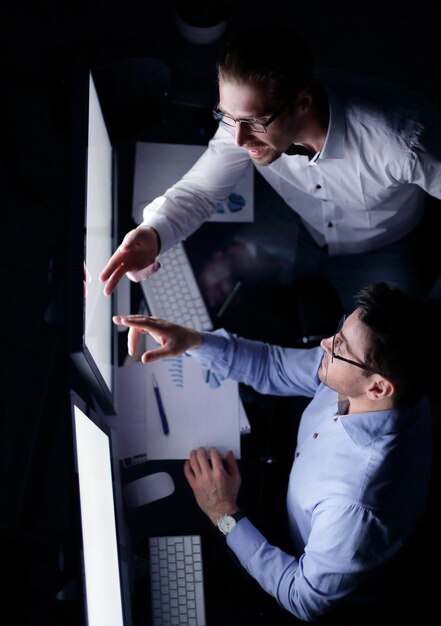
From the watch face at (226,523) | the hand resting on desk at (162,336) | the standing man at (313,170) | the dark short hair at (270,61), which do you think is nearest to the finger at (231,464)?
the watch face at (226,523)

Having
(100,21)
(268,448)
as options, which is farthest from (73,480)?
(100,21)

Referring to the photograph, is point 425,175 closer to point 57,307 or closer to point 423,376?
point 423,376

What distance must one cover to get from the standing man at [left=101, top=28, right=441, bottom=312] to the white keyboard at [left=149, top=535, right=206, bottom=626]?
0.63 meters

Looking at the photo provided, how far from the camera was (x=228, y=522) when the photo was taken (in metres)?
1.31

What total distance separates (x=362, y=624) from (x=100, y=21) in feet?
7.20

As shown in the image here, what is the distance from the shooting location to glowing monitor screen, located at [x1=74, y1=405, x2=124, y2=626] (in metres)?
0.97

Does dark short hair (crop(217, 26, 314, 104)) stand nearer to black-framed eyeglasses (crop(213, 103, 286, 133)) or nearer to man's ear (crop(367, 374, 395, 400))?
black-framed eyeglasses (crop(213, 103, 286, 133))

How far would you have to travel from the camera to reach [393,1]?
7.59 feet

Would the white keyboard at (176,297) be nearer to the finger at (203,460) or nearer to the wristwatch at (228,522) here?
the finger at (203,460)

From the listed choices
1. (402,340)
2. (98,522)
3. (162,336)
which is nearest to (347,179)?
(402,340)

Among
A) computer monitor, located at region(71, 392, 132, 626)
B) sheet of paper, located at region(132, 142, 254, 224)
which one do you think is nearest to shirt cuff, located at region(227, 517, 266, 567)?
computer monitor, located at region(71, 392, 132, 626)

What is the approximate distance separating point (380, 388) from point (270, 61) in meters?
0.71

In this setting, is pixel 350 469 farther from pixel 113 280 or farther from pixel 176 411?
pixel 113 280

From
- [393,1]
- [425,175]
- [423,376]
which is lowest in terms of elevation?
[423,376]
